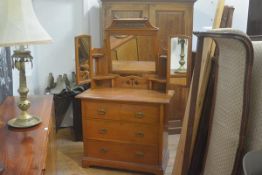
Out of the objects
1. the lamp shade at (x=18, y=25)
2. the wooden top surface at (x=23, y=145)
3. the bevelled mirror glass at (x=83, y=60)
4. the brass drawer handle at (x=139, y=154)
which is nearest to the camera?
the wooden top surface at (x=23, y=145)

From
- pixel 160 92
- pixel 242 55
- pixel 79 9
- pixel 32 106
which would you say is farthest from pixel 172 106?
pixel 242 55

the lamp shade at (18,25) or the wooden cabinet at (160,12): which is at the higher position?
the wooden cabinet at (160,12)

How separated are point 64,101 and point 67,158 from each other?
0.69 m

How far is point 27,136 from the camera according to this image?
135cm

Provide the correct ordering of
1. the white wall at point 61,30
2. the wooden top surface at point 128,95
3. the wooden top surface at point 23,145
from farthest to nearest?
the white wall at point 61,30
the wooden top surface at point 128,95
the wooden top surface at point 23,145

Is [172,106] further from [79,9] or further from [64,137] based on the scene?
[79,9]

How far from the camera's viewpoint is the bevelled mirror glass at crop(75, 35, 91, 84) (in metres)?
2.62

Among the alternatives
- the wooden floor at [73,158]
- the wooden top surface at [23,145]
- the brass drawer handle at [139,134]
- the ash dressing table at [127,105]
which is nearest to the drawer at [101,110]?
the ash dressing table at [127,105]

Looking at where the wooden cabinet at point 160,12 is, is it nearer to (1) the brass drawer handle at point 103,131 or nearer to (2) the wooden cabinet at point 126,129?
(2) the wooden cabinet at point 126,129

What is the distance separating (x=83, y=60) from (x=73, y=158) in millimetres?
919

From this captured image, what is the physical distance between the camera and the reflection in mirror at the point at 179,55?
2.63 meters

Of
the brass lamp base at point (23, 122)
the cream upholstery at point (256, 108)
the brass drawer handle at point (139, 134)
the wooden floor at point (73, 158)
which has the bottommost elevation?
the wooden floor at point (73, 158)

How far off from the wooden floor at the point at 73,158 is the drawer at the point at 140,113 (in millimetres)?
500

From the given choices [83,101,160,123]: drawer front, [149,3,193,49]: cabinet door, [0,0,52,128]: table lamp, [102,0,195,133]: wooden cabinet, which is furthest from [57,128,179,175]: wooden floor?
[0,0,52,128]: table lamp
